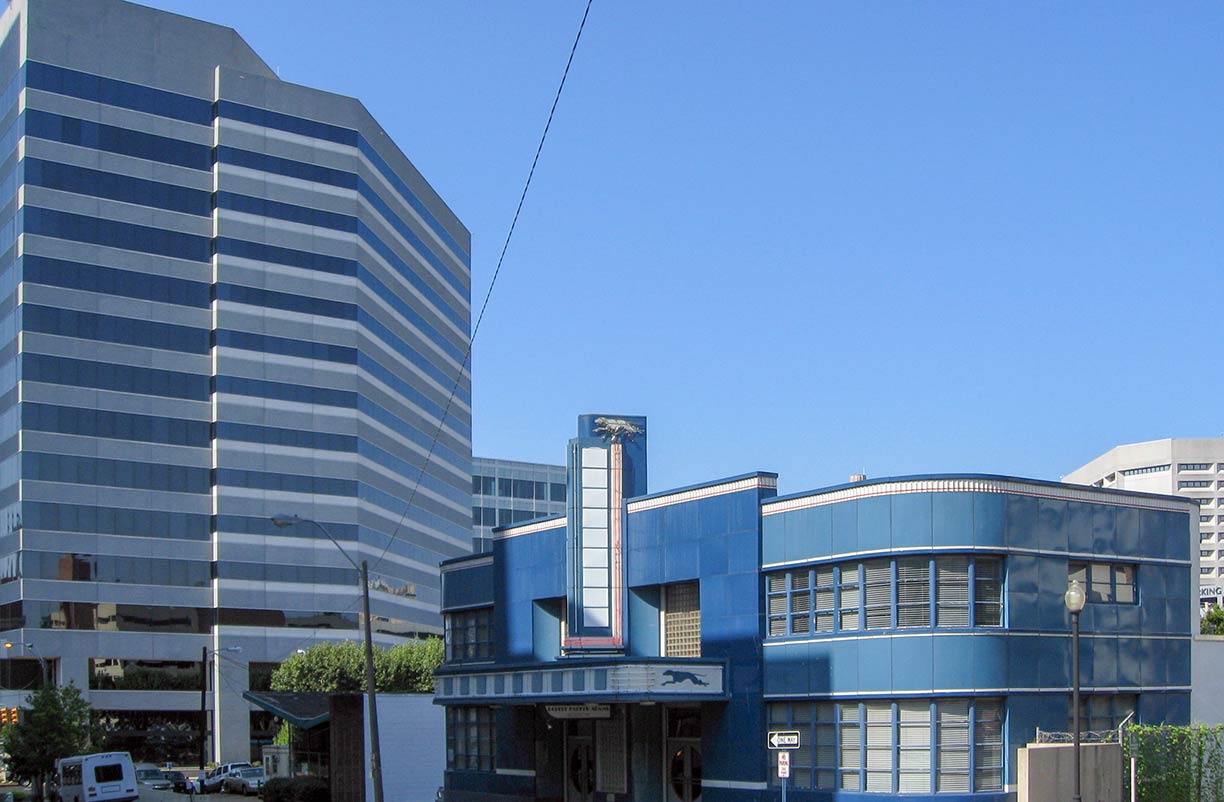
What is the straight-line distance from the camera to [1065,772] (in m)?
31.5

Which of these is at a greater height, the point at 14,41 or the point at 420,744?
the point at 14,41

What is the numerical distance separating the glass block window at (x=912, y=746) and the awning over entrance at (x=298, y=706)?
20416 millimetres

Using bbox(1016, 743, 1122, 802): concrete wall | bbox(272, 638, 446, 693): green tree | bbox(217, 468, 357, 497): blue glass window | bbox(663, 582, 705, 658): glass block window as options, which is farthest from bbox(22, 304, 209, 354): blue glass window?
bbox(1016, 743, 1122, 802): concrete wall

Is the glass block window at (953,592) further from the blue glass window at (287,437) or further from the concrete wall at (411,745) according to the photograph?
the blue glass window at (287,437)

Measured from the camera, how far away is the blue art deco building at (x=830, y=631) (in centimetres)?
3195

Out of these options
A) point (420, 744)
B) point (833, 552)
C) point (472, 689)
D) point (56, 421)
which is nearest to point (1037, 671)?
point (833, 552)

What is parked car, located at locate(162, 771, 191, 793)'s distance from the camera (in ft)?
228

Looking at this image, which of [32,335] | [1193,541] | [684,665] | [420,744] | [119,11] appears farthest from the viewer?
[119,11]

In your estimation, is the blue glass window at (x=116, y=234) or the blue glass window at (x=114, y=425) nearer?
the blue glass window at (x=114, y=425)

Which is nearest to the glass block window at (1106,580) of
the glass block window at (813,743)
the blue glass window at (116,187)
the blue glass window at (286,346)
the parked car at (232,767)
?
the glass block window at (813,743)

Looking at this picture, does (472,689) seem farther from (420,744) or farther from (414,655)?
(414,655)

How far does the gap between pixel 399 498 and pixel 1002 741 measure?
9695 centimetres

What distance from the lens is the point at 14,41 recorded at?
107688 millimetres

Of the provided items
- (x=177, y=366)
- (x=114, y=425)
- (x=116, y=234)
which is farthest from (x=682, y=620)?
(x=116, y=234)
